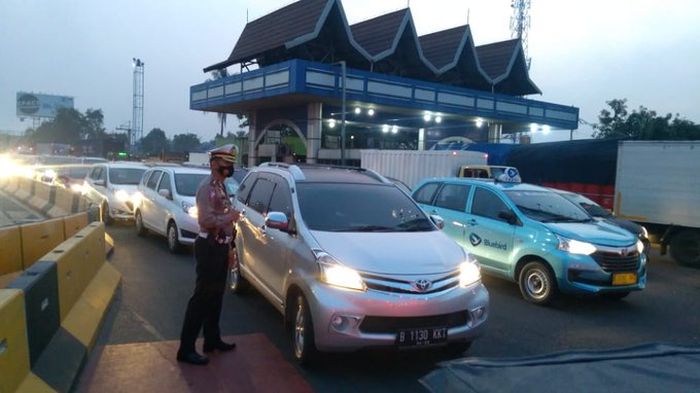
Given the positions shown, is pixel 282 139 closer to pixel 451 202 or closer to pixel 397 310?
pixel 451 202

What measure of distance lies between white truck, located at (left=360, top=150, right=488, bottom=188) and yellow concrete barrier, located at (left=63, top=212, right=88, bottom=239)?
37.8 feet

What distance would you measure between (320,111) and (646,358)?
91.9 ft

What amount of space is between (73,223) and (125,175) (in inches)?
256

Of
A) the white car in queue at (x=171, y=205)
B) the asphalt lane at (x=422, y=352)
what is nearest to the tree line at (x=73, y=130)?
the white car in queue at (x=171, y=205)

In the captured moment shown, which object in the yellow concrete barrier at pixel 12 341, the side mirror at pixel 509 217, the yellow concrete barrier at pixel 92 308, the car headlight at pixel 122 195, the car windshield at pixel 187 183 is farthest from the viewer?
the car headlight at pixel 122 195

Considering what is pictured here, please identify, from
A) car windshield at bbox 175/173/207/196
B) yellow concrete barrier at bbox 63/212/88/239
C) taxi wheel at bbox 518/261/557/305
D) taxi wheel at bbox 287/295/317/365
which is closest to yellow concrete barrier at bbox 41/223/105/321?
yellow concrete barrier at bbox 63/212/88/239

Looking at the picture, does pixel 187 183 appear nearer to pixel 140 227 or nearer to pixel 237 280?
pixel 140 227

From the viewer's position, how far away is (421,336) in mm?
4402

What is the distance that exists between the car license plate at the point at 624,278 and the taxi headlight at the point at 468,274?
3141 millimetres

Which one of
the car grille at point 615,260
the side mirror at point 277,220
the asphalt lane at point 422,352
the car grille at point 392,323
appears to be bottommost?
the asphalt lane at point 422,352

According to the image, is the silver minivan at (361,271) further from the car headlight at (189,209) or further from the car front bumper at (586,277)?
the car headlight at (189,209)

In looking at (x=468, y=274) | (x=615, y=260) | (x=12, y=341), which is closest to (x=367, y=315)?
(x=468, y=274)

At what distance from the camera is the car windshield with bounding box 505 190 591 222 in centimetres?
790

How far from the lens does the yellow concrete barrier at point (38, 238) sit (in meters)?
6.85
